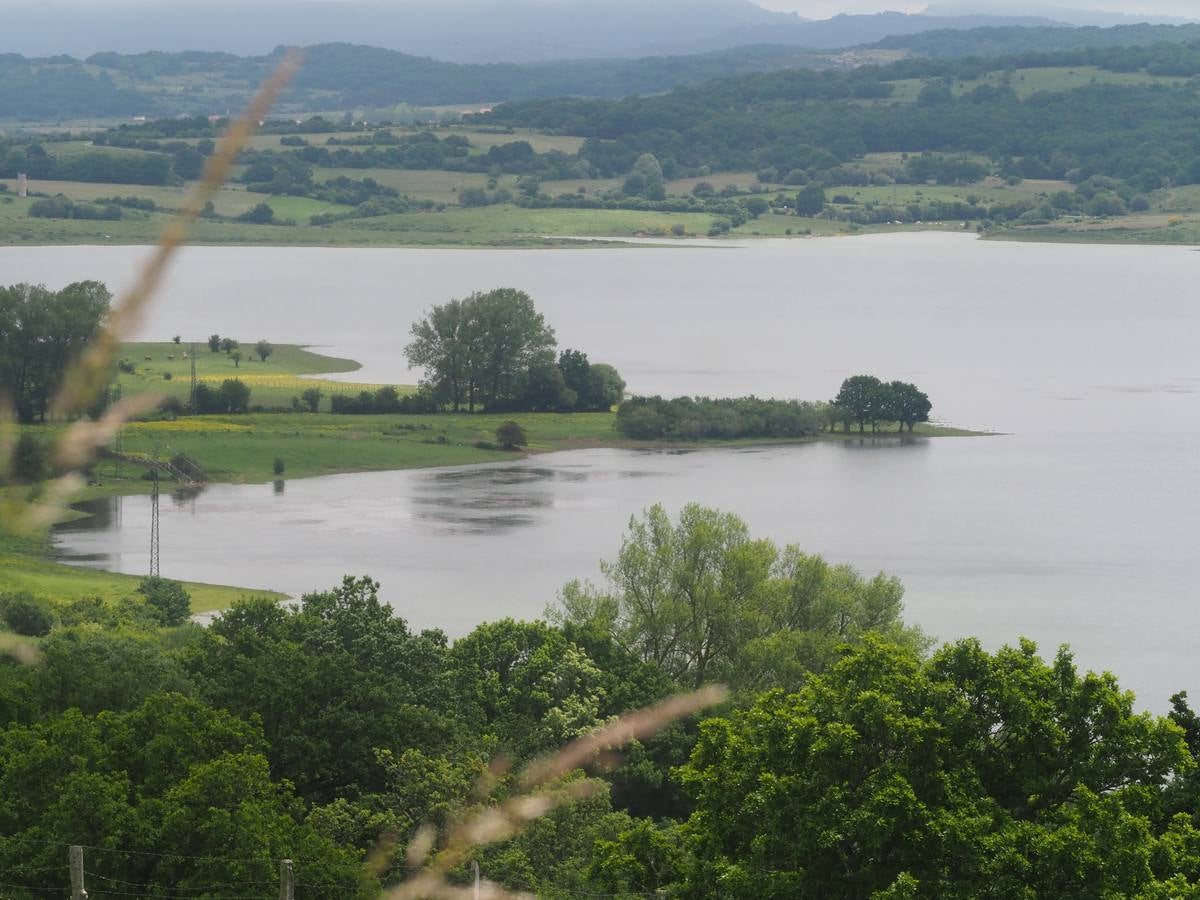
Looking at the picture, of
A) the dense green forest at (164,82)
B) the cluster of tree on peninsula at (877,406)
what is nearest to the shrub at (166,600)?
→ the dense green forest at (164,82)

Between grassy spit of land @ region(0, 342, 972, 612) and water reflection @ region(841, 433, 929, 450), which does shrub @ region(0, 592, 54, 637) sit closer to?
grassy spit of land @ region(0, 342, 972, 612)

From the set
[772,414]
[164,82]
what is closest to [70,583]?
[164,82]

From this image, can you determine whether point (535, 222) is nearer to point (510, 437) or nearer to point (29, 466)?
point (510, 437)

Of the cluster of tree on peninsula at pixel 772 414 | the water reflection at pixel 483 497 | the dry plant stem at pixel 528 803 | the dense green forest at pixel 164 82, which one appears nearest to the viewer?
the dry plant stem at pixel 528 803

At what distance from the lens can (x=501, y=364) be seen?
6894cm

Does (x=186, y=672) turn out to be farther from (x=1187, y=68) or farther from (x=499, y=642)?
(x=1187, y=68)

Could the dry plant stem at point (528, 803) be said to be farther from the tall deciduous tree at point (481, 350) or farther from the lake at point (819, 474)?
the tall deciduous tree at point (481, 350)

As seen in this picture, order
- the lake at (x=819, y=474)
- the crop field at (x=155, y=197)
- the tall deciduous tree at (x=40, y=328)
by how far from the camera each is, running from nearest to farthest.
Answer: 1. the lake at (x=819, y=474)
2. the tall deciduous tree at (x=40, y=328)
3. the crop field at (x=155, y=197)

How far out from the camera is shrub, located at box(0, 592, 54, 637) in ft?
95.1

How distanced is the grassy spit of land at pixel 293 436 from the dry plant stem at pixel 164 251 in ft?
140

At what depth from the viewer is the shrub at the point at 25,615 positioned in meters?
29.0

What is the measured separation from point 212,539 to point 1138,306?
76.9 meters

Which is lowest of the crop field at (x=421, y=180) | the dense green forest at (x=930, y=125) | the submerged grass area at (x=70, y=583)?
the submerged grass area at (x=70, y=583)

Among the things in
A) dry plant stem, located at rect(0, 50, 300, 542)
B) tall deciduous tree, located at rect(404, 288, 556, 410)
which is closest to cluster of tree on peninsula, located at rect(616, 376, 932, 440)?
tall deciduous tree, located at rect(404, 288, 556, 410)
